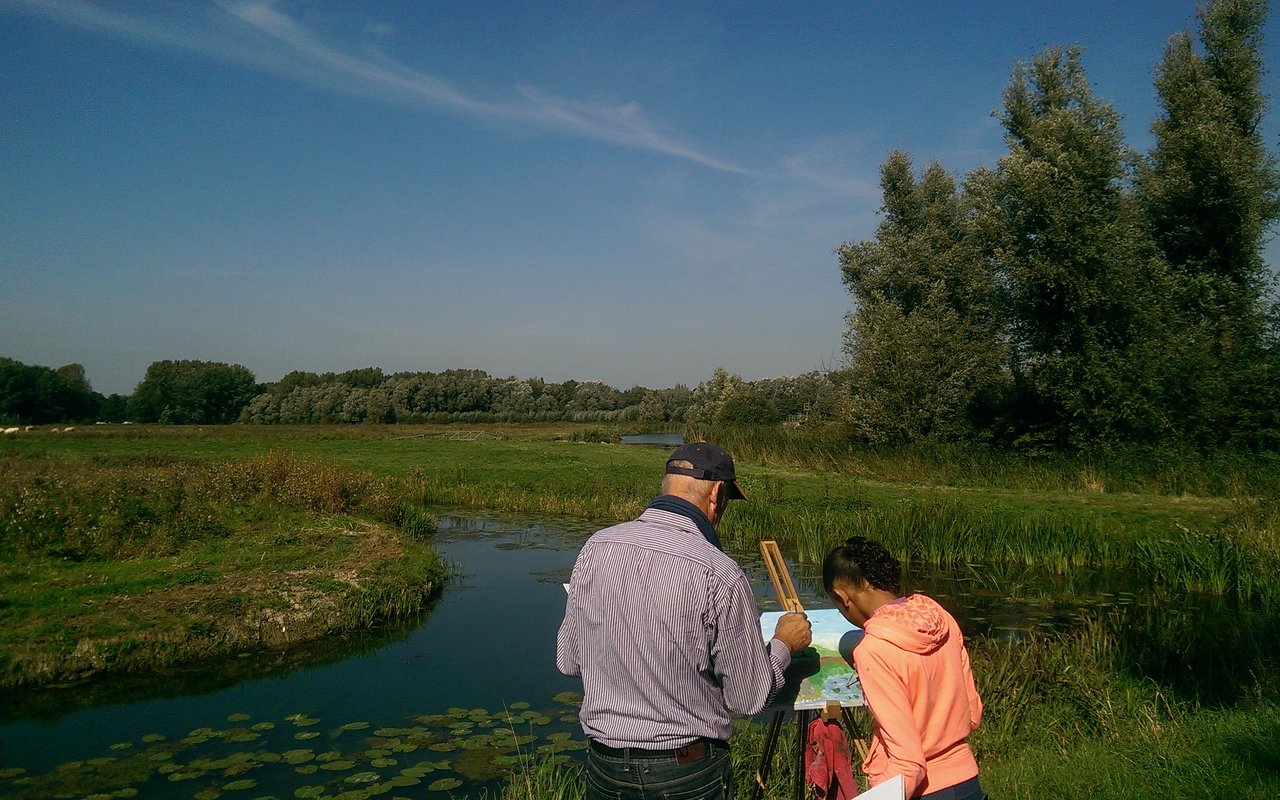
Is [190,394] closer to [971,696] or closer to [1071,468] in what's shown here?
[1071,468]

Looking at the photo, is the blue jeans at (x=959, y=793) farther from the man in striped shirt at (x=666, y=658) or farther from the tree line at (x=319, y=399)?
the tree line at (x=319, y=399)

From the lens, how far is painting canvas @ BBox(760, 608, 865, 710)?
10.9 ft

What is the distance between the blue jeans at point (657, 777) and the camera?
2.80 meters

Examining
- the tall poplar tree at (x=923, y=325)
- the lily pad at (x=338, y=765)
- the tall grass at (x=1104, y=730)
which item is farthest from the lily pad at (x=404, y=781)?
the tall poplar tree at (x=923, y=325)

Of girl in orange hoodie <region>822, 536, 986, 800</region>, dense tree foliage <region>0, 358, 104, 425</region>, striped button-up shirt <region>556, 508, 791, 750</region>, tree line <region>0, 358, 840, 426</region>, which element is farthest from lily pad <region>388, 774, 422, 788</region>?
dense tree foliage <region>0, 358, 104, 425</region>

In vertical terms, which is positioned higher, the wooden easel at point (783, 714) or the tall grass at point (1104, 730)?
the wooden easel at point (783, 714)

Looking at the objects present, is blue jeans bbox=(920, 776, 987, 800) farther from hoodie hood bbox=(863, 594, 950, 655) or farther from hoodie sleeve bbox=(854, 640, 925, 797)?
hoodie hood bbox=(863, 594, 950, 655)

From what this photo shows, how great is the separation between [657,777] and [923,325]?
27.3m

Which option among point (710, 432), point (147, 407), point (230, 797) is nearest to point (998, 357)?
point (710, 432)

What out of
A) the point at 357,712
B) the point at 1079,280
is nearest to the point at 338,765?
the point at 357,712

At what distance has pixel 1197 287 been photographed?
2378 cm

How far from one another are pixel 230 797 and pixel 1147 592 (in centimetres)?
1176

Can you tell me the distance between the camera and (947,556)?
1477cm

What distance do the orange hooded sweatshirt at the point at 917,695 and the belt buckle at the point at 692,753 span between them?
58cm
